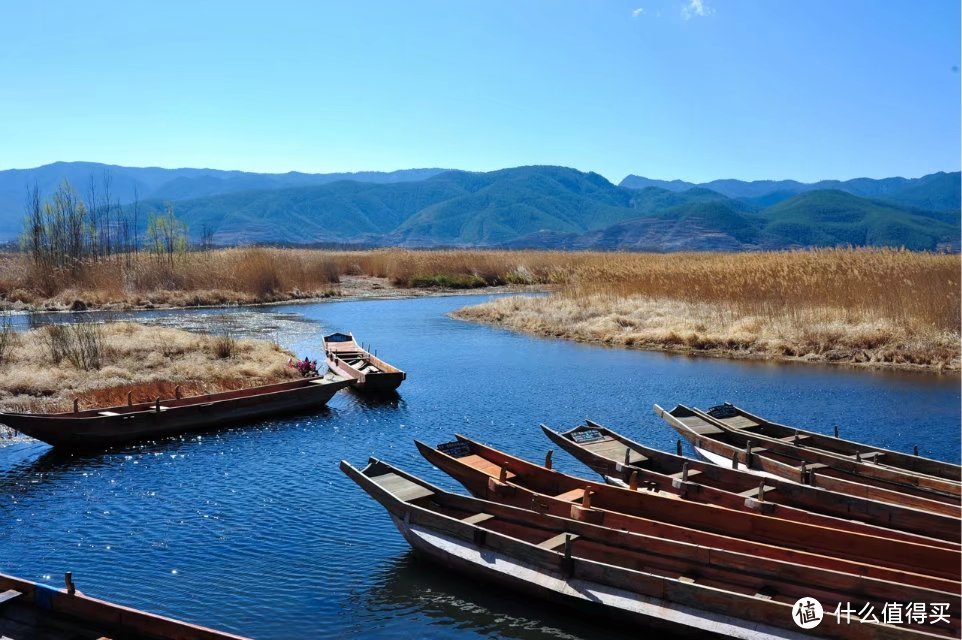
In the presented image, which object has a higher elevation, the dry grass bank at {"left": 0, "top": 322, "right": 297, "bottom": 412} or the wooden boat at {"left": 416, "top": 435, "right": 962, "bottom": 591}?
the dry grass bank at {"left": 0, "top": 322, "right": 297, "bottom": 412}

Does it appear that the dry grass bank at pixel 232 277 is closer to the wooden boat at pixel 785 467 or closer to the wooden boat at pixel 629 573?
the wooden boat at pixel 785 467

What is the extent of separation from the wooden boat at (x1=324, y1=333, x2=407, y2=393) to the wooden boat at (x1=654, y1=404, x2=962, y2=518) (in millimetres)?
9591

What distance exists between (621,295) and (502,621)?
115 ft

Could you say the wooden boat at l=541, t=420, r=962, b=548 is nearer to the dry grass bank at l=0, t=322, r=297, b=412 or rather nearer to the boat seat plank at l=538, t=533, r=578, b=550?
the boat seat plank at l=538, t=533, r=578, b=550

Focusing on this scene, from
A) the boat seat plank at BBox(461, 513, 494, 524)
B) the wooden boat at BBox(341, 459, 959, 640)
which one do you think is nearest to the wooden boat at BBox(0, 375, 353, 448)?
the wooden boat at BBox(341, 459, 959, 640)

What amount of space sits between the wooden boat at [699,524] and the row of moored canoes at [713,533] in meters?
0.02

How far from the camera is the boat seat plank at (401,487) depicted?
12664 mm

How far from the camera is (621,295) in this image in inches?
1748

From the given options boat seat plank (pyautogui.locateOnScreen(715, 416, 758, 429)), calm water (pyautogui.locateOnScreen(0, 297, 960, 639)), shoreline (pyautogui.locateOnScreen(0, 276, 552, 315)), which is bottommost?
calm water (pyautogui.locateOnScreen(0, 297, 960, 639))

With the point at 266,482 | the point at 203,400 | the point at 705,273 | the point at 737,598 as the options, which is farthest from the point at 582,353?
the point at 737,598

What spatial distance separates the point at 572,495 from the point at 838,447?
662cm

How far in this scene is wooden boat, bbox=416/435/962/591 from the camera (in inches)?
383

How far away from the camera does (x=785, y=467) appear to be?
46.2 feet

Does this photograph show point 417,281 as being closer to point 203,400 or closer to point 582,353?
point 582,353
